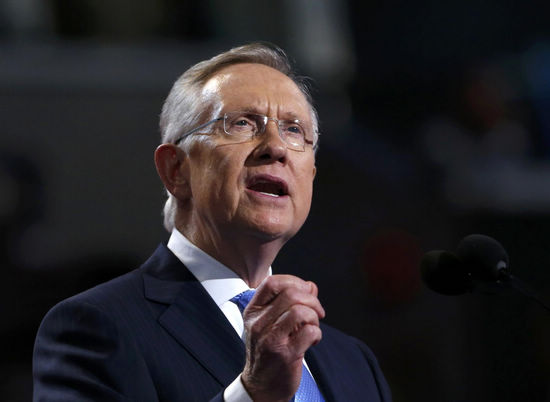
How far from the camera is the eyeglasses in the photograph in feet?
6.91

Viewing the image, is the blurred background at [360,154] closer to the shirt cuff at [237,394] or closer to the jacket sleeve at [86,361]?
the jacket sleeve at [86,361]

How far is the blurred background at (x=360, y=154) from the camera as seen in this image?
498cm

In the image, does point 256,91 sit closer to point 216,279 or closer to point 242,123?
point 242,123

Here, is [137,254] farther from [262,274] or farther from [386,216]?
[262,274]

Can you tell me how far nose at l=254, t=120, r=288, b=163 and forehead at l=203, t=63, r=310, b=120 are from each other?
0.06 meters

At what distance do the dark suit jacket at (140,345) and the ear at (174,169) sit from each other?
210 mm

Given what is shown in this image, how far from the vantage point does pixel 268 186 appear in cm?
207

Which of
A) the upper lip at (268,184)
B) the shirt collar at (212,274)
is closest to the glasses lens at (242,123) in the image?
the upper lip at (268,184)

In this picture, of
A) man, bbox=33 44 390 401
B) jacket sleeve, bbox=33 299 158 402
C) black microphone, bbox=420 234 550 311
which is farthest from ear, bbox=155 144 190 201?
black microphone, bbox=420 234 550 311

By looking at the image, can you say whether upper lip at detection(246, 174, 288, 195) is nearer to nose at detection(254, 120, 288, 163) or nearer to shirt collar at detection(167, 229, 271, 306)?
nose at detection(254, 120, 288, 163)

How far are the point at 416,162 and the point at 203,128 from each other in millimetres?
3646

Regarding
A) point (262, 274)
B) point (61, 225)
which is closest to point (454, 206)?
point (61, 225)

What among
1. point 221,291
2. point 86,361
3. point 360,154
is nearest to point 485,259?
point 221,291

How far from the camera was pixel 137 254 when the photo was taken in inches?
197
